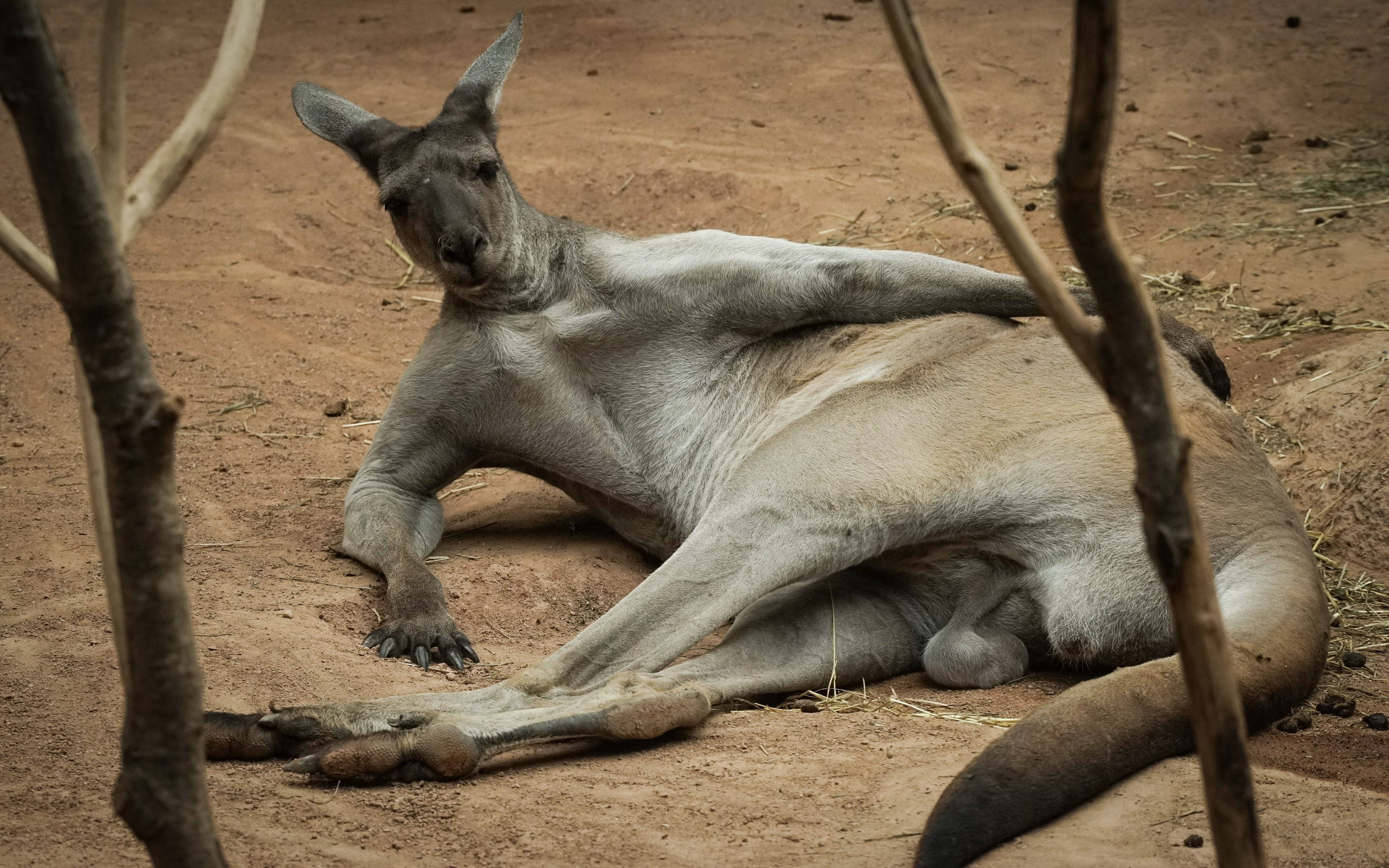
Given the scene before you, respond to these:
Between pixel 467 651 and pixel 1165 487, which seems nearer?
pixel 1165 487

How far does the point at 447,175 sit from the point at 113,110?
2446mm

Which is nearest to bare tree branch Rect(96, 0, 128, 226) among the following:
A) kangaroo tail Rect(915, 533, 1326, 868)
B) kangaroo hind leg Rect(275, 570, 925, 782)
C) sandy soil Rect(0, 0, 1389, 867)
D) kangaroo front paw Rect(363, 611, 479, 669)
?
sandy soil Rect(0, 0, 1389, 867)

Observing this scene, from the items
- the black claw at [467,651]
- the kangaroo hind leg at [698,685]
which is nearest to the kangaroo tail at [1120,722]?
the kangaroo hind leg at [698,685]

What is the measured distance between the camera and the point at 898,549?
11.7 ft

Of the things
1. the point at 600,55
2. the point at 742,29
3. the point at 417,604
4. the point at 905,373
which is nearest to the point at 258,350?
the point at 417,604

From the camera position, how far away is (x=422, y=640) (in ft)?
12.1

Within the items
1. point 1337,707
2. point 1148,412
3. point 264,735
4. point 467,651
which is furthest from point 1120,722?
point 467,651

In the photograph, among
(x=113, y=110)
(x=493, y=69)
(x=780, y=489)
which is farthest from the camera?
(x=493, y=69)

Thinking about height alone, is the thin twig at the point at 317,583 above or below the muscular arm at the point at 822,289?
below

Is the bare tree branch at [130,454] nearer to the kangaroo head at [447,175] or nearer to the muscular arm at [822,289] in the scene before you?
the kangaroo head at [447,175]

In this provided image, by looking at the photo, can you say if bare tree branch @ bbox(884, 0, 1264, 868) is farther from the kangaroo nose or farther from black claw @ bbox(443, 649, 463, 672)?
the kangaroo nose

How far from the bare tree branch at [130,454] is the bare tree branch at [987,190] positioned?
1.00 m

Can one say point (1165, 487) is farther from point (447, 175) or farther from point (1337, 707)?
point (447, 175)

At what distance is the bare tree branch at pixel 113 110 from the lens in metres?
1.80
